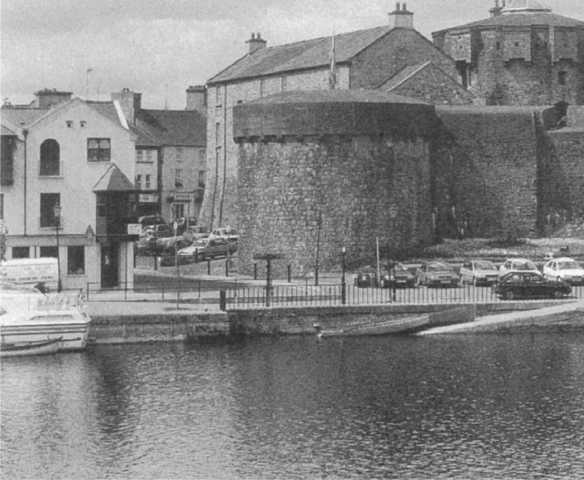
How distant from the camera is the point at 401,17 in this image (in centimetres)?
7919

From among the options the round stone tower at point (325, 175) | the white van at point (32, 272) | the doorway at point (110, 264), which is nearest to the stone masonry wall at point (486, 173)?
the round stone tower at point (325, 175)

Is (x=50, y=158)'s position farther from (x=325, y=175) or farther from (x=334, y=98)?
(x=334, y=98)

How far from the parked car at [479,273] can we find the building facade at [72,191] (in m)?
12.4

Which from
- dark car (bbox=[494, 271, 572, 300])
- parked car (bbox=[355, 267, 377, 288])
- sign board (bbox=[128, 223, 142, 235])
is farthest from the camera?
parked car (bbox=[355, 267, 377, 288])

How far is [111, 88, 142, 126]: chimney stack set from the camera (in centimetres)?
10112

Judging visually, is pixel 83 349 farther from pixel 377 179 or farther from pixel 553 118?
pixel 553 118

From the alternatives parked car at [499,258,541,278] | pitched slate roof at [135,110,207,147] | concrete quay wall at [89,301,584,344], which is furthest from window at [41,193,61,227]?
pitched slate roof at [135,110,207,147]

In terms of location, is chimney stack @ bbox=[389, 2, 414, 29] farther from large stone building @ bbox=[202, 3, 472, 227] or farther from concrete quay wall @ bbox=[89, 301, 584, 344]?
concrete quay wall @ bbox=[89, 301, 584, 344]

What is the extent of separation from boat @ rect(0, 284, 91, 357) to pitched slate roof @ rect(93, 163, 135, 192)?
417 inches

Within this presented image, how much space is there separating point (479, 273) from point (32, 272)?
16.6 metres

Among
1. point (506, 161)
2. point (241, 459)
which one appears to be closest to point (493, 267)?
point (506, 161)

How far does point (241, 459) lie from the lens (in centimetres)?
3297

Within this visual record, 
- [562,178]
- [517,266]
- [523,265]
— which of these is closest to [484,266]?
[517,266]

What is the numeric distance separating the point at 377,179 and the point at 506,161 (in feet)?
25.3
